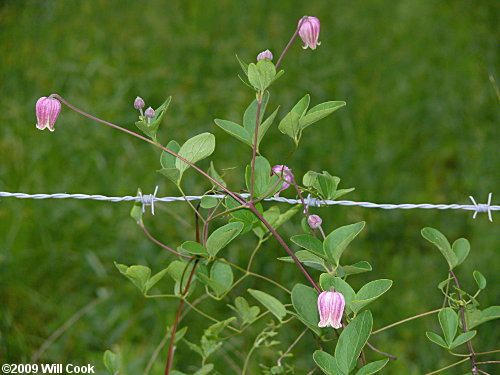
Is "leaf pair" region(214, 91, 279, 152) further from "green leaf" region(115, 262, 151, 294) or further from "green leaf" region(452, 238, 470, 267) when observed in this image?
"green leaf" region(452, 238, 470, 267)

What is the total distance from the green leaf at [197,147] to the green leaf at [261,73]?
4.4 inches

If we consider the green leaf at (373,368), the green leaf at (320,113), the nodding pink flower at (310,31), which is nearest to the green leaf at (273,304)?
the green leaf at (373,368)

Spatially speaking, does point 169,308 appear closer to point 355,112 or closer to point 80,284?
point 80,284

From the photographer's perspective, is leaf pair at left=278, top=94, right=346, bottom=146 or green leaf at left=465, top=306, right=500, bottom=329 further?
green leaf at left=465, top=306, right=500, bottom=329

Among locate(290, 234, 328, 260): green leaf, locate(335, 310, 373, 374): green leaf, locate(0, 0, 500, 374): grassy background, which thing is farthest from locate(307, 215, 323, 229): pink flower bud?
locate(0, 0, 500, 374): grassy background

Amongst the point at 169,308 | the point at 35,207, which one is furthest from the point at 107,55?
the point at 169,308

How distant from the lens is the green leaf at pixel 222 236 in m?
0.80

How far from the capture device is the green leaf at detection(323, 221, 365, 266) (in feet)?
2.57

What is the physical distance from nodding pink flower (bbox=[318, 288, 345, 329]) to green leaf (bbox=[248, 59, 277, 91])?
0.87 feet

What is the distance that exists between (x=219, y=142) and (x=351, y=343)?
167 centimetres

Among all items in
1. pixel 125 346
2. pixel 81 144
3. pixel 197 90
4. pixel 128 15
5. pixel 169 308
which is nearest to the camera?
pixel 125 346

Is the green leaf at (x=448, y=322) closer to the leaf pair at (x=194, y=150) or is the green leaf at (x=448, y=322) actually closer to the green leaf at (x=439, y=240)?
the green leaf at (x=439, y=240)

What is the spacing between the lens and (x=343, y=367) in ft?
2.47

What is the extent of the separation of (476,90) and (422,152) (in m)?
0.47
